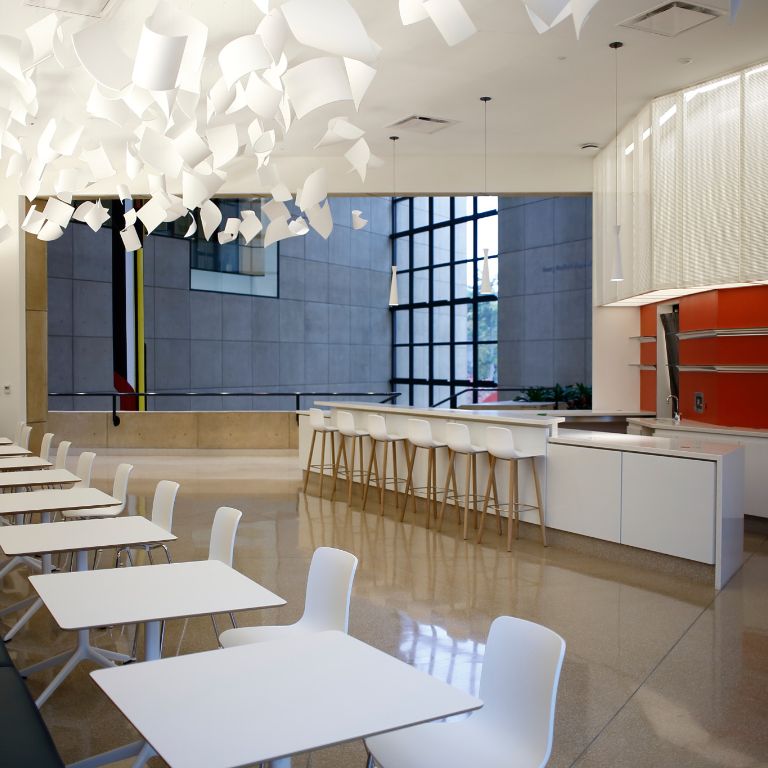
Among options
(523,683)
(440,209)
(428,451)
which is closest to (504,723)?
(523,683)

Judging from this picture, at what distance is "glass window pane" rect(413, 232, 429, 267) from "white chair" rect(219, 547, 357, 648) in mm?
16123

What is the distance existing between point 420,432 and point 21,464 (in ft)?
10.9

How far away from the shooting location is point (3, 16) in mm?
5805

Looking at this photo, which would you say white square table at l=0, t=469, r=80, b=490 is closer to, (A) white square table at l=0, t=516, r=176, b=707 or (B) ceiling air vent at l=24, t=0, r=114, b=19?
(A) white square table at l=0, t=516, r=176, b=707

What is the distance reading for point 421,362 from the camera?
19.4 m

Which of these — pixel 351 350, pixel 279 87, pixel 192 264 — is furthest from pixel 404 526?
pixel 351 350

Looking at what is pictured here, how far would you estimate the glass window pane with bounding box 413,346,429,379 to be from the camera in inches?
760

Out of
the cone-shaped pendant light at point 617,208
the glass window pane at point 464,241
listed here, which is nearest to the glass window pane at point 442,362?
the glass window pane at point 464,241

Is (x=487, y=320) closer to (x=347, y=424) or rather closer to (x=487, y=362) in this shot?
(x=487, y=362)

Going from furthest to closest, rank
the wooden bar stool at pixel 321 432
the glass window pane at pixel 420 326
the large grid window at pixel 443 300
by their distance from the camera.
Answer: the glass window pane at pixel 420 326
the large grid window at pixel 443 300
the wooden bar stool at pixel 321 432

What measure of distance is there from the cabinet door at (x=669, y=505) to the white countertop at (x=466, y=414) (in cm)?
100

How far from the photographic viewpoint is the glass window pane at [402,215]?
771 inches

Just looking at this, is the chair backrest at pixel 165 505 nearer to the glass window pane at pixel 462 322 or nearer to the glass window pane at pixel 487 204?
the glass window pane at pixel 487 204

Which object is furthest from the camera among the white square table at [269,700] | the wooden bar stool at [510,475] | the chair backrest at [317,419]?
the chair backrest at [317,419]
